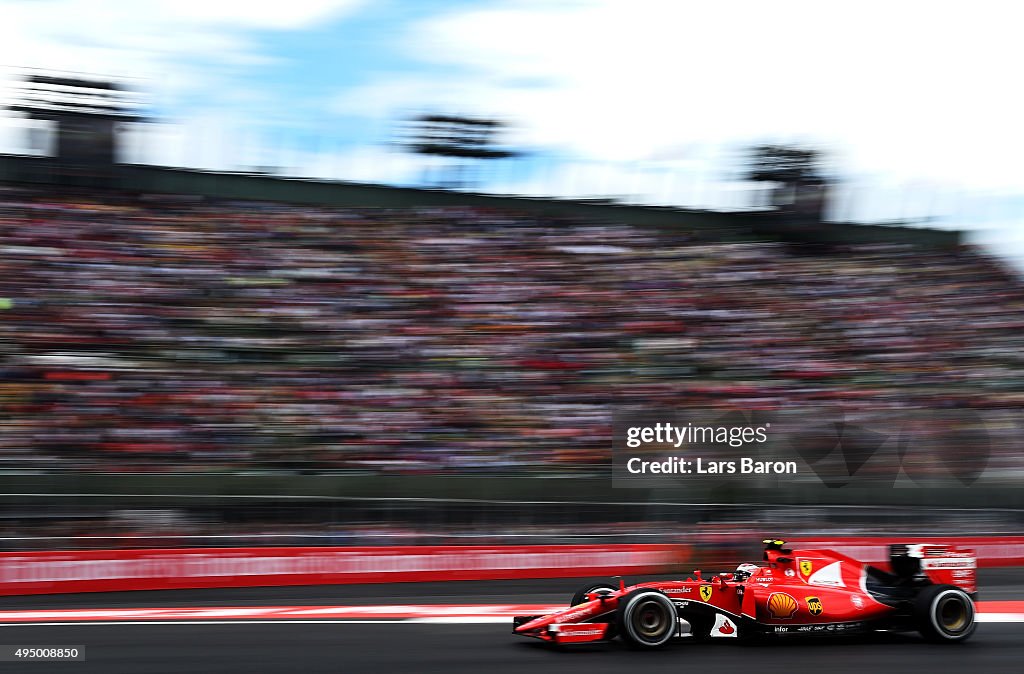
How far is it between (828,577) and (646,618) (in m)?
1.48

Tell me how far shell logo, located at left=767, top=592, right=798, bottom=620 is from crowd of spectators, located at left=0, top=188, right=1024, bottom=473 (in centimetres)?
676

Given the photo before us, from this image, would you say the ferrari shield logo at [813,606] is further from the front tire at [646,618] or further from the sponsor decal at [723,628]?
the front tire at [646,618]

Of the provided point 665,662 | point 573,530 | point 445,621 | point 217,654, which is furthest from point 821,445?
point 217,654

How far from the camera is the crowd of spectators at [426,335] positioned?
14203 millimetres

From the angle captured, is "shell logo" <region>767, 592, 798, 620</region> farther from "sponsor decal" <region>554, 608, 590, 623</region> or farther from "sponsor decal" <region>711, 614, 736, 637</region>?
"sponsor decal" <region>554, 608, 590, 623</region>

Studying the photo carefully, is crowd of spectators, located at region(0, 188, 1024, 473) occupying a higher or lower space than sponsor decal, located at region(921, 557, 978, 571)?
higher

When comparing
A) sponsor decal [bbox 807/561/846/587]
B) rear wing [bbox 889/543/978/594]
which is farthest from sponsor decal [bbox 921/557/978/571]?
sponsor decal [bbox 807/561/846/587]

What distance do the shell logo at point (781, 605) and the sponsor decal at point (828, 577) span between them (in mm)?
241

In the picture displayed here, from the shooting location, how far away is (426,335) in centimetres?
1691

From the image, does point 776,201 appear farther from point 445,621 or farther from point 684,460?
point 445,621

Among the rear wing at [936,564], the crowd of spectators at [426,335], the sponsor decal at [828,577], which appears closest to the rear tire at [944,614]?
the rear wing at [936,564]

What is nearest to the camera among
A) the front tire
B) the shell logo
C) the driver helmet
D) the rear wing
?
the front tire

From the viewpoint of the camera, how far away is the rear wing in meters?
8.52

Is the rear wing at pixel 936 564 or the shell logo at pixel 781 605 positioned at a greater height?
the rear wing at pixel 936 564
